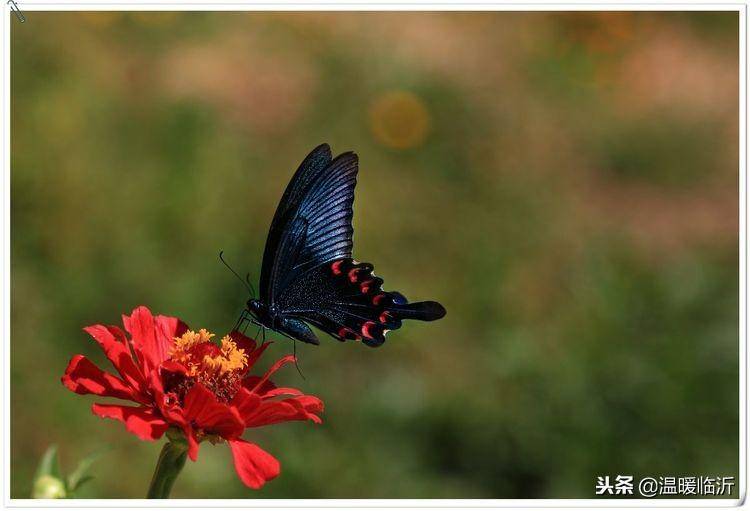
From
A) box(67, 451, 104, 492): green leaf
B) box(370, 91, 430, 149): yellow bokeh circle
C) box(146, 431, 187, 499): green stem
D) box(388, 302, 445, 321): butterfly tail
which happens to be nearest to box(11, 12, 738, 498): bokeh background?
box(370, 91, 430, 149): yellow bokeh circle

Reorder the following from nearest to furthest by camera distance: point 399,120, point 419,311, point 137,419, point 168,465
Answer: point 137,419 → point 168,465 → point 419,311 → point 399,120

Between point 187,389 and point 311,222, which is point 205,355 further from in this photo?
point 311,222

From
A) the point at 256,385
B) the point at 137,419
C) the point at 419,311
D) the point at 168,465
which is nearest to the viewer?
the point at 137,419

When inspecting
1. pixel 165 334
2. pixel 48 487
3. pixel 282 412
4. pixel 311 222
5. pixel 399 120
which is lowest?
pixel 48 487

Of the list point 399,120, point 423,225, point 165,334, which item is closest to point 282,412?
point 165,334

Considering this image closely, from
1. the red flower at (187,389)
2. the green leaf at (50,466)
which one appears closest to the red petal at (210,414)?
the red flower at (187,389)

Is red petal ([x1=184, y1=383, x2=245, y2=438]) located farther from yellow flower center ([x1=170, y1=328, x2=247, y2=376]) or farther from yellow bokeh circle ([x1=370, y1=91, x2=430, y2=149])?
yellow bokeh circle ([x1=370, y1=91, x2=430, y2=149])

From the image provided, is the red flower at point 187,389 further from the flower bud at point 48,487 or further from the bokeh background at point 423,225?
the bokeh background at point 423,225
